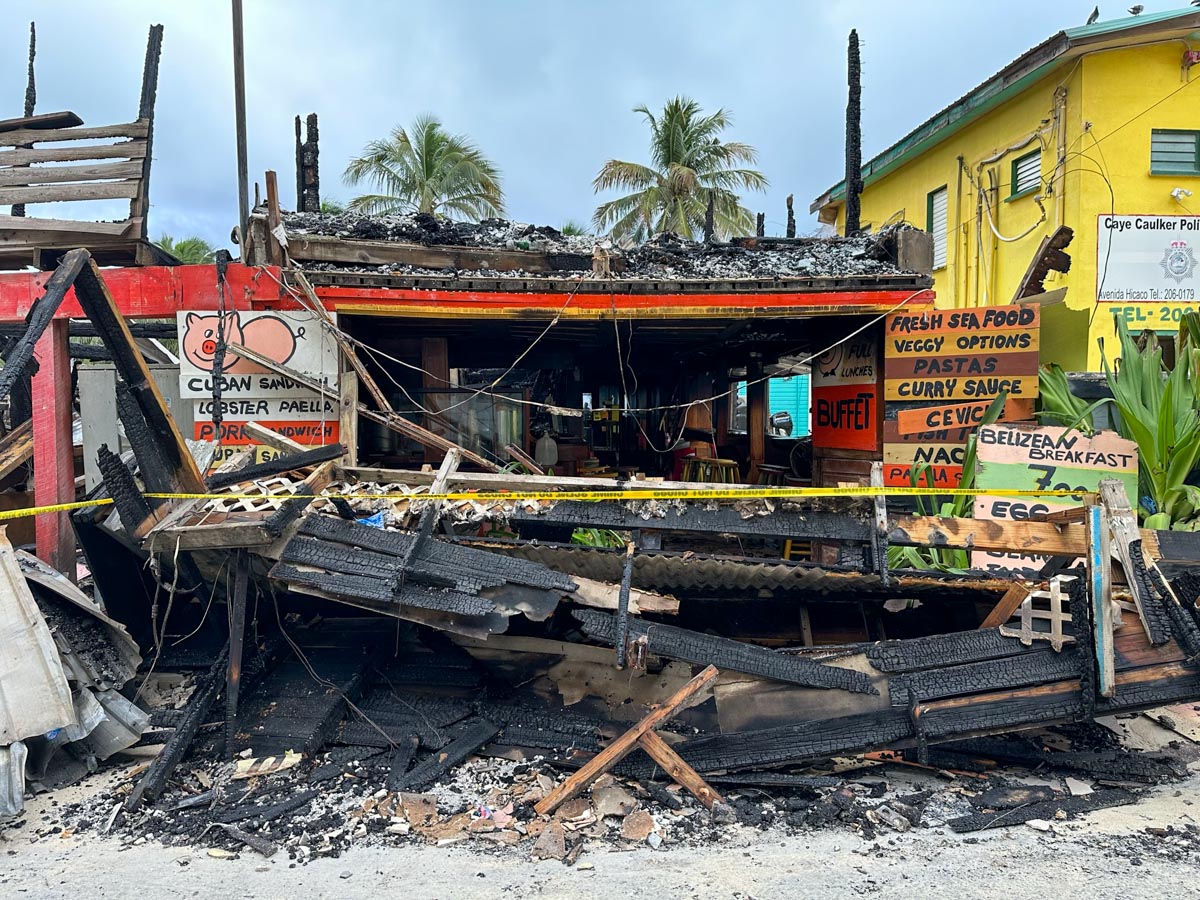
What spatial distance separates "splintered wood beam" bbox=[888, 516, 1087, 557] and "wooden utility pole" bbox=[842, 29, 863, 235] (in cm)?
1110

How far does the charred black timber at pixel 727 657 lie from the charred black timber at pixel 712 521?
72 centimetres

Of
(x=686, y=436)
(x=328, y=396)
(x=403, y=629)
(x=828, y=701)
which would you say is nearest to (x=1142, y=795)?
(x=828, y=701)

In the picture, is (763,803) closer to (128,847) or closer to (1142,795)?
(1142,795)

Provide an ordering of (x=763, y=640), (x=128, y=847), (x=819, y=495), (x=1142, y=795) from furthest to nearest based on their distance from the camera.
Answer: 1. (x=763, y=640)
2. (x=819, y=495)
3. (x=1142, y=795)
4. (x=128, y=847)

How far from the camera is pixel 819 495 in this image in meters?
4.27

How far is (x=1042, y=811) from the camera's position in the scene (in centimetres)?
352

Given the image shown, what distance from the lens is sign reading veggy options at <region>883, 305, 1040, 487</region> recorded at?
277 inches

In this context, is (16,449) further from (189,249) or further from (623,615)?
(189,249)

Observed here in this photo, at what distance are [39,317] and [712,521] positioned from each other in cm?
414

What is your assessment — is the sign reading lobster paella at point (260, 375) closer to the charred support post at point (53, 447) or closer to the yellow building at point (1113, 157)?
the charred support post at point (53, 447)

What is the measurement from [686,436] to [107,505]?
33.3 ft

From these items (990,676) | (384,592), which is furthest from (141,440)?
(990,676)

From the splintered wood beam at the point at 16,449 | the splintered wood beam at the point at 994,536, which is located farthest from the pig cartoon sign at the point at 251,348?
the splintered wood beam at the point at 994,536

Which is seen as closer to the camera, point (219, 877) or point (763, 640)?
point (219, 877)
